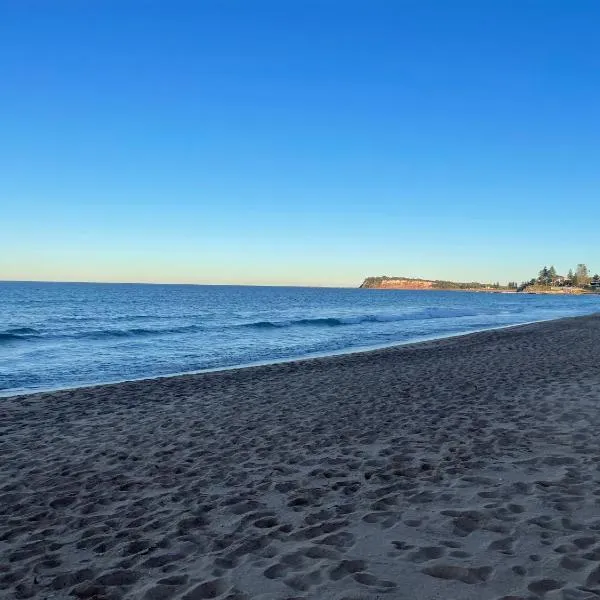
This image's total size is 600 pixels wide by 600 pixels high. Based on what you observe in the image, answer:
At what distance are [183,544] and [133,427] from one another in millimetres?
6298

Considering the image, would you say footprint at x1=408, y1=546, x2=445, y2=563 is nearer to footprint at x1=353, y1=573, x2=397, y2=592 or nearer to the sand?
the sand

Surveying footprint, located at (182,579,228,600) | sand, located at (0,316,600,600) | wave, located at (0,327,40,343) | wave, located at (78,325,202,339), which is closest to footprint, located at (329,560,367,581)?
sand, located at (0,316,600,600)

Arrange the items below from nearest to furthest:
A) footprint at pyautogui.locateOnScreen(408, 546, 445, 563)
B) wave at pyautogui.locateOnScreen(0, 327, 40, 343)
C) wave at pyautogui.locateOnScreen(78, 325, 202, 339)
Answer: footprint at pyautogui.locateOnScreen(408, 546, 445, 563)
wave at pyautogui.locateOnScreen(0, 327, 40, 343)
wave at pyautogui.locateOnScreen(78, 325, 202, 339)

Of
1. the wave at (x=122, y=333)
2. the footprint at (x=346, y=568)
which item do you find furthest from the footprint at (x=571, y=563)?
the wave at (x=122, y=333)

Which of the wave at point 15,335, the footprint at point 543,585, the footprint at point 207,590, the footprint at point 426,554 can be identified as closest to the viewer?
the footprint at point 543,585

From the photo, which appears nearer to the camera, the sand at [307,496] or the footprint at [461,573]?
the footprint at [461,573]

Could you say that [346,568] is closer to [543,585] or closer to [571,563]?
[543,585]

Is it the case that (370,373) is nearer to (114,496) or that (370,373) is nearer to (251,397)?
(251,397)

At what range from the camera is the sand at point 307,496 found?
4.80 meters

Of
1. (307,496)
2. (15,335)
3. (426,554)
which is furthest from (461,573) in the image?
(15,335)

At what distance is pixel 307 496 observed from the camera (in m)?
6.88

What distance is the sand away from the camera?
4.80 metres

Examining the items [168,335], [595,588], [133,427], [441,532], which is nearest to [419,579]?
[441,532]

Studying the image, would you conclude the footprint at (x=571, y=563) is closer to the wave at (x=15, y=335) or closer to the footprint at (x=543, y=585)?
the footprint at (x=543, y=585)
